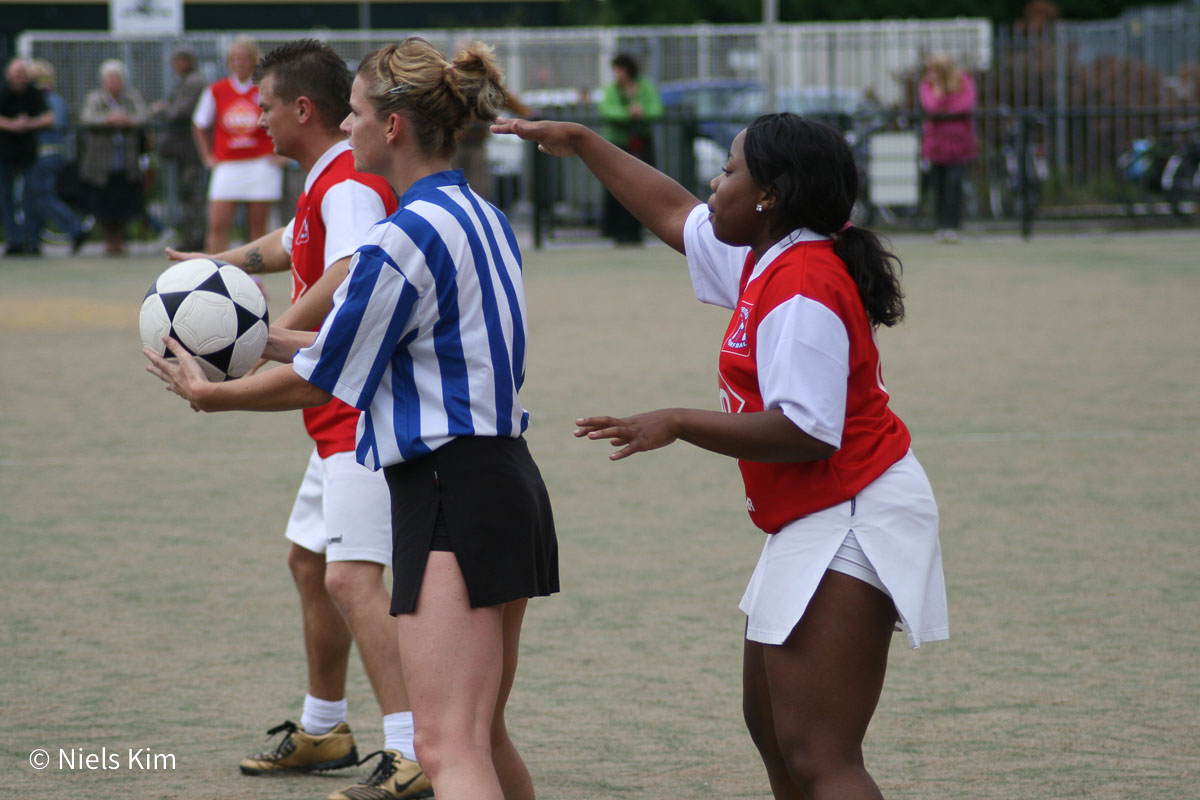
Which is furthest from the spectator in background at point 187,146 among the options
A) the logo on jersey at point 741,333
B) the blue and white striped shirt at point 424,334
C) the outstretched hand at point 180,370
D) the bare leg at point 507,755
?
the logo on jersey at point 741,333

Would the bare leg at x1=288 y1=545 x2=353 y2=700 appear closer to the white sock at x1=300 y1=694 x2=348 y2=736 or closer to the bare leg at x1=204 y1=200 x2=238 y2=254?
the white sock at x1=300 y1=694 x2=348 y2=736

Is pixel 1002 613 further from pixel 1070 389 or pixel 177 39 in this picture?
pixel 177 39

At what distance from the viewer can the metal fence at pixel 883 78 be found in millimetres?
21250

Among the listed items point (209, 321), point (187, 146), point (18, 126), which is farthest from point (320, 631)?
point (18, 126)

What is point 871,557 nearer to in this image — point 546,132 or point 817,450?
point 817,450

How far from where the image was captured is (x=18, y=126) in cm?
1848

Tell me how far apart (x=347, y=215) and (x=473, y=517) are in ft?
4.12

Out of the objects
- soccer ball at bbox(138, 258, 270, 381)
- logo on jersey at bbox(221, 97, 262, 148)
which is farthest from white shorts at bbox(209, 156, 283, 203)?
soccer ball at bbox(138, 258, 270, 381)

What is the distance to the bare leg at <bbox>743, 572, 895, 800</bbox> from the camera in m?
3.03

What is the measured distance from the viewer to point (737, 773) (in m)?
4.20

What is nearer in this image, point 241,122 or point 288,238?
point 288,238

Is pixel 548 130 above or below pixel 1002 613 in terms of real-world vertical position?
above

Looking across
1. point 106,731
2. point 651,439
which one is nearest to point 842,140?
point 651,439

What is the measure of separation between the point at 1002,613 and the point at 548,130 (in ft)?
8.94
